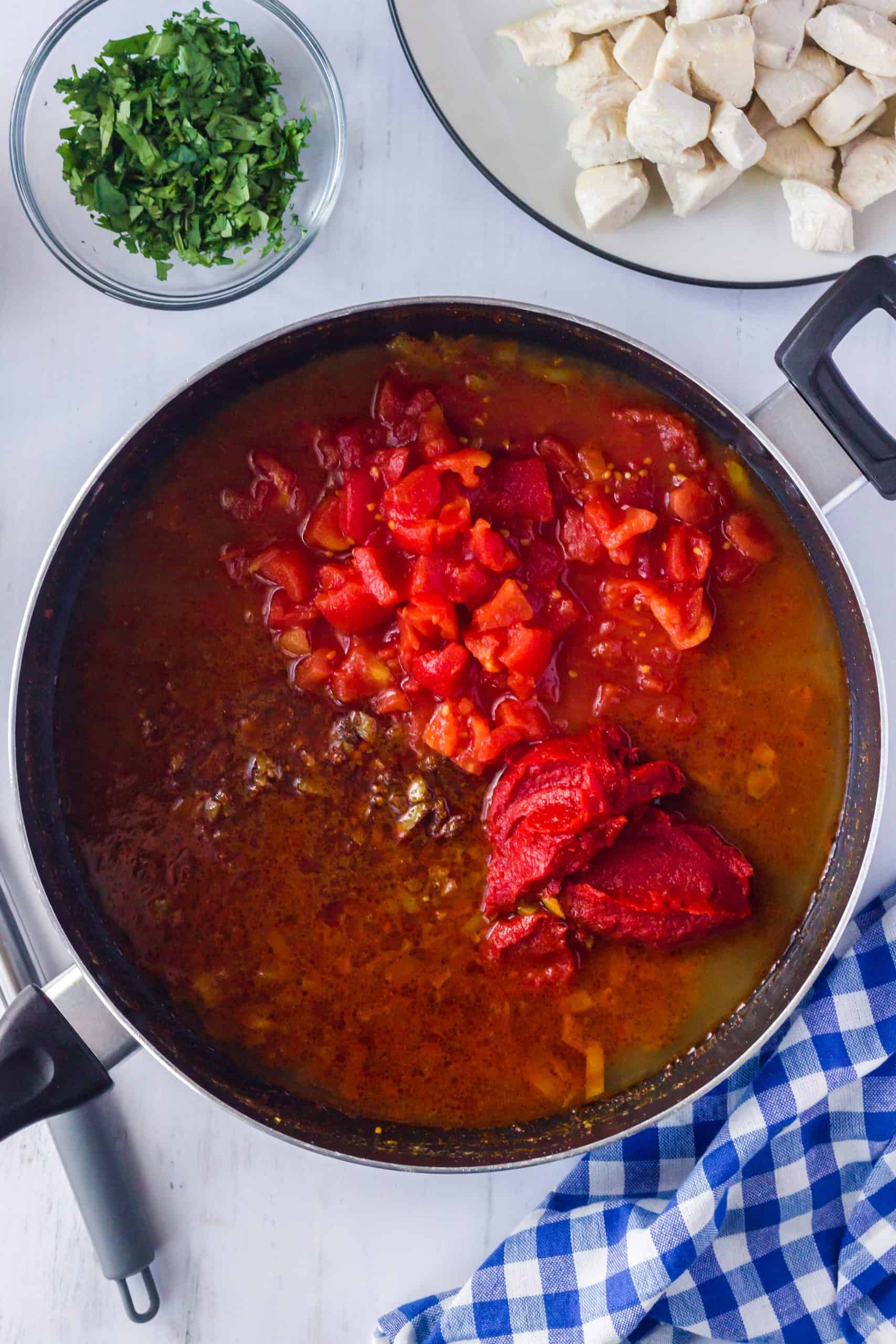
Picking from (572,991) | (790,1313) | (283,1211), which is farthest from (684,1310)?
(283,1211)

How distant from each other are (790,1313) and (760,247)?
7.67 feet

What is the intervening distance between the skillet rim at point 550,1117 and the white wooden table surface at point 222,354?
6.9 inches

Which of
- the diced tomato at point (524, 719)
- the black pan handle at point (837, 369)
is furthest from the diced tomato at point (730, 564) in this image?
the diced tomato at point (524, 719)

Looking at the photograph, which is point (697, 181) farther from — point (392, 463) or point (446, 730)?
point (446, 730)

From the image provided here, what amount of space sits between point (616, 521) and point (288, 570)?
2.31 ft

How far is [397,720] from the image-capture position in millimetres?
2422

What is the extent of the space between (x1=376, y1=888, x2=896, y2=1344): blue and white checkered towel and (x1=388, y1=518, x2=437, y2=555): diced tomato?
128 centimetres

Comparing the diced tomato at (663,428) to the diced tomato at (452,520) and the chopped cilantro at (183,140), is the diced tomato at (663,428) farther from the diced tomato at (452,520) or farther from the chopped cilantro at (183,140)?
the chopped cilantro at (183,140)

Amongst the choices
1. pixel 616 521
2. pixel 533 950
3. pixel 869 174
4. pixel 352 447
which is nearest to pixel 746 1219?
pixel 533 950

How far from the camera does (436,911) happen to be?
243 cm

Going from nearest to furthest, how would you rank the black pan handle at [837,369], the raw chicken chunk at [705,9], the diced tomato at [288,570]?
the black pan handle at [837,369]
the raw chicken chunk at [705,9]
the diced tomato at [288,570]

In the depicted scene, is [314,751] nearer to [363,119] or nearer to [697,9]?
[363,119]

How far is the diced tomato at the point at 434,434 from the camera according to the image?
7.64ft

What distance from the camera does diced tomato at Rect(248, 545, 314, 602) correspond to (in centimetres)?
236
